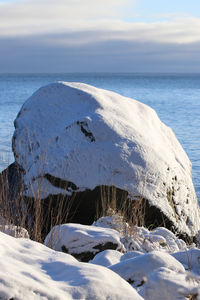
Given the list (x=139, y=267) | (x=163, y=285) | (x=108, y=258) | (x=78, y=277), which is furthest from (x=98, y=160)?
(x=78, y=277)

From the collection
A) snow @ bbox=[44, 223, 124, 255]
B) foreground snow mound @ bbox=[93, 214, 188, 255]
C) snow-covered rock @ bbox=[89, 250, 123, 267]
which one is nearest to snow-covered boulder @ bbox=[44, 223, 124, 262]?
snow @ bbox=[44, 223, 124, 255]

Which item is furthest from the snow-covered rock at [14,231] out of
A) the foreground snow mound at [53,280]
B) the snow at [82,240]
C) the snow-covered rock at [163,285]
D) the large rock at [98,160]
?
the snow-covered rock at [163,285]

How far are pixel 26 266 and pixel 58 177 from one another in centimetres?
272

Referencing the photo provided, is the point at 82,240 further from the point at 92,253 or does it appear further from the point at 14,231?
the point at 14,231

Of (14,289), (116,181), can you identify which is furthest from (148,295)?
(116,181)

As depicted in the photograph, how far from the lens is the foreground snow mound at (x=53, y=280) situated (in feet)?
5.10

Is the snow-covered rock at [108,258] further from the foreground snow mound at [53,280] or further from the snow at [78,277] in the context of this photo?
the foreground snow mound at [53,280]

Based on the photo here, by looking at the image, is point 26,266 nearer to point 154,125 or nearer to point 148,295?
point 148,295

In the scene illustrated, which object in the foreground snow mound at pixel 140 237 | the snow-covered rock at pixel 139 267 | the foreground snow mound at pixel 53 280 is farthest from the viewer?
the foreground snow mound at pixel 140 237

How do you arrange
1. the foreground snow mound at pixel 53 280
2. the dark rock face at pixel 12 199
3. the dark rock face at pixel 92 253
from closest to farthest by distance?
1. the foreground snow mound at pixel 53 280
2. the dark rock face at pixel 92 253
3. the dark rock face at pixel 12 199

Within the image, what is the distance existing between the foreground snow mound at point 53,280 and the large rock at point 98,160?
222 centimetres

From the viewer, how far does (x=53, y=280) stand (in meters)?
1.72

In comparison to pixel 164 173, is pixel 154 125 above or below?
above

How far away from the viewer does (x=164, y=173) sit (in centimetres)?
469
